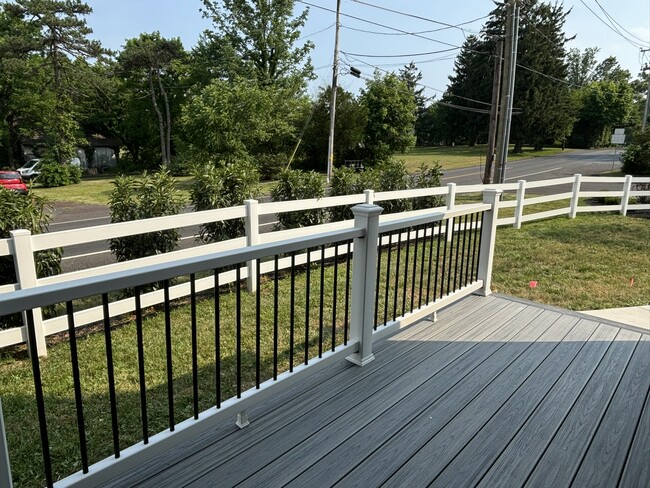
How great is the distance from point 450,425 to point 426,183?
6.96 metres

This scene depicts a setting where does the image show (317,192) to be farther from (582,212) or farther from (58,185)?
(58,185)

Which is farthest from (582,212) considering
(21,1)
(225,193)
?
(21,1)

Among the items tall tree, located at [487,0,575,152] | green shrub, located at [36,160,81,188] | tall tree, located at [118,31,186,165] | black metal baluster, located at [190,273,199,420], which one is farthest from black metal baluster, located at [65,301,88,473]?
tall tree, located at [487,0,575,152]

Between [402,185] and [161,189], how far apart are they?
4813 mm

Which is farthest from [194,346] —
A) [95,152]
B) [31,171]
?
[95,152]

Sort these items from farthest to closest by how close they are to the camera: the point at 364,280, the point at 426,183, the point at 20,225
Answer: the point at 426,183
the point at 20,225
the point at 364,280

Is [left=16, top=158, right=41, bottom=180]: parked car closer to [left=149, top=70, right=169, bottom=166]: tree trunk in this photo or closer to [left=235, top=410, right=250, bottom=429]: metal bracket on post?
[left=149, top=70, right=169, bottom=166]: tree trunk

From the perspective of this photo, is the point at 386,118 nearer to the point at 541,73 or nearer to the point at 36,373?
the point at 541,73

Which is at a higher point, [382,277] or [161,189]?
[161,189]

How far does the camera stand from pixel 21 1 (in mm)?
23000

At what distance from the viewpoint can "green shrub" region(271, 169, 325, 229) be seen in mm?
6535

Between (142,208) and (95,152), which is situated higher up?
(95,152)

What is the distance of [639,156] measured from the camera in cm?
1800

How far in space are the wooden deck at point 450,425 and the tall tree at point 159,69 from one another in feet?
98.1
